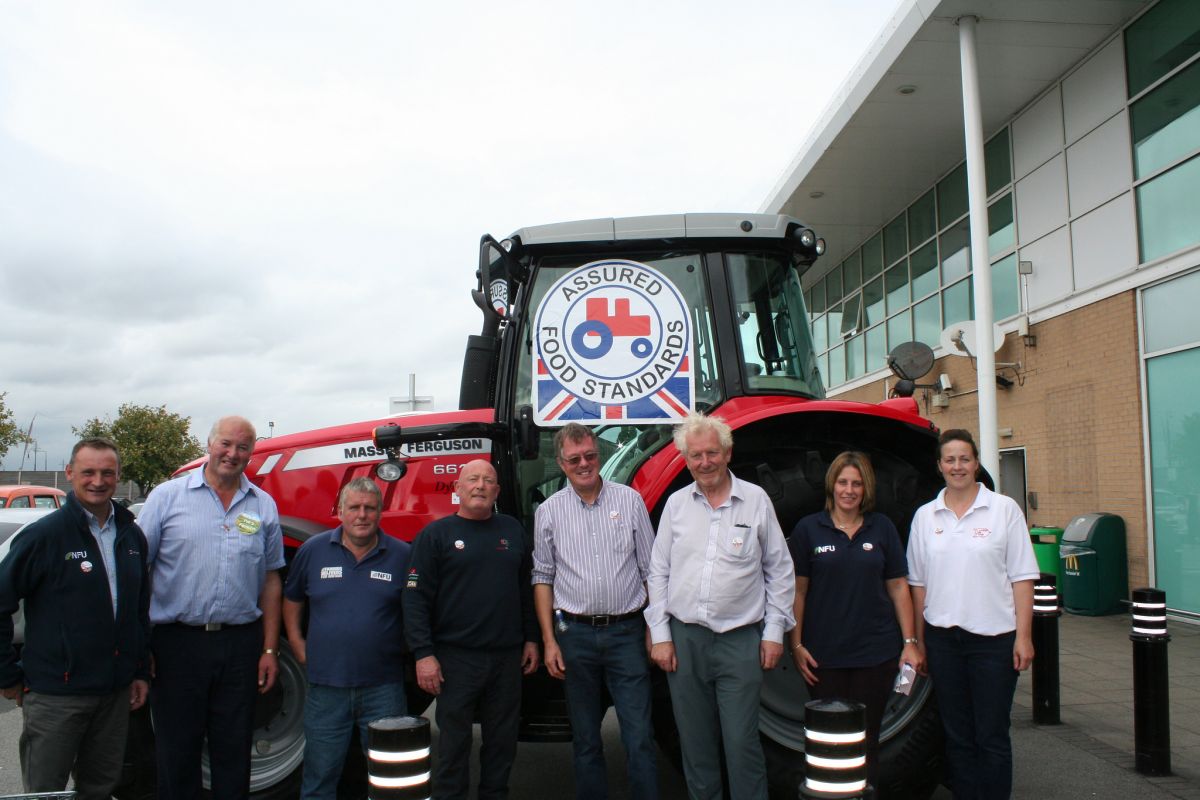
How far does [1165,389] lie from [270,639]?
29.1ft

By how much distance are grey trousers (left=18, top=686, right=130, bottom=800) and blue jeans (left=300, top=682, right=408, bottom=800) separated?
64 centimetres

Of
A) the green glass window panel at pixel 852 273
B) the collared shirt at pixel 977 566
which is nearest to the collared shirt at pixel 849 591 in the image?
the collared shirt at pixel 977 566

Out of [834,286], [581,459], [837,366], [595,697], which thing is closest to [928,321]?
[837,366]

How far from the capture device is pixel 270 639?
3.57 meters

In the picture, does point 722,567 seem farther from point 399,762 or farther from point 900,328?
point 900,328

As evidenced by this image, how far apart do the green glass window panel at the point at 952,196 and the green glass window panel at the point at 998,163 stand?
1.96ft

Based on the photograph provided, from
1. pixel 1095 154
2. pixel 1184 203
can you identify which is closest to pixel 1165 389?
pixel 1184 203

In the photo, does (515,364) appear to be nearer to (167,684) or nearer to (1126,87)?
(167,684)

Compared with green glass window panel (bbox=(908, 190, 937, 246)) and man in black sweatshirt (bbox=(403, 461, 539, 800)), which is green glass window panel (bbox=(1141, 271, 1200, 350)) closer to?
green glass window panel (bbox=(908, 190, 937, 246))

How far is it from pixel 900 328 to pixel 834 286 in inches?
142

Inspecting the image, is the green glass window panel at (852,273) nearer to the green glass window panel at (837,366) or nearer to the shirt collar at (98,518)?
the green glass window panel at (837,366)

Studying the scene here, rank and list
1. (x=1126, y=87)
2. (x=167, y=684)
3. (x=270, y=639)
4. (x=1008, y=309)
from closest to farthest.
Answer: (x=167, y=684), (x=270, y=639), (x=1126, y=87), (x=1008, y=309)

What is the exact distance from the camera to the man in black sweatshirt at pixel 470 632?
3344 millimetres

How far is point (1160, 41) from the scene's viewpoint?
9.16 meters
